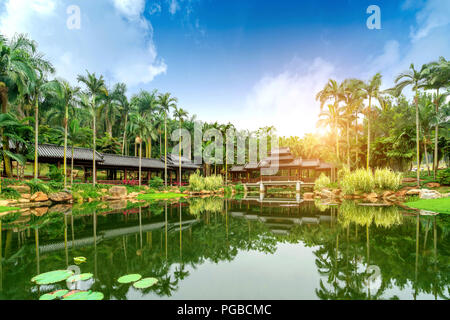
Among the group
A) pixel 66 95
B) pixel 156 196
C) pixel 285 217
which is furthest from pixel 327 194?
pixel 66 95

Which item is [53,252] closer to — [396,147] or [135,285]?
[135,285]

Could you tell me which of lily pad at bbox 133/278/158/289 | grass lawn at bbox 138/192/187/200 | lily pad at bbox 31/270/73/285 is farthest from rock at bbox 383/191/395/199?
lily pad at bbox 31/270/73/285

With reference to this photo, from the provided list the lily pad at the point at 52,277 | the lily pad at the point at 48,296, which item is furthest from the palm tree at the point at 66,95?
the lily pad at the point at 48,296

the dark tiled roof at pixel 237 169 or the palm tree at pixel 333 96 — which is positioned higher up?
the palm tree at pixel 333 96

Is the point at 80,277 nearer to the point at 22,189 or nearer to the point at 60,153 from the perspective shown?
the point at 22,189

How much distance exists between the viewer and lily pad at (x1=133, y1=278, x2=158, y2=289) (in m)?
3.36

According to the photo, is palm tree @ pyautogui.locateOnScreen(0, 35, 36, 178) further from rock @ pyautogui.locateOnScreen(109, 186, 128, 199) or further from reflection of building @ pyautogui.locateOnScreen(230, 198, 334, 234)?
reflection of building @ pyautogui.locateOnScreen(230, 198, 334, 234)

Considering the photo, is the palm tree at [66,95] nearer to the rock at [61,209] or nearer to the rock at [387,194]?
the rock at [61,209]

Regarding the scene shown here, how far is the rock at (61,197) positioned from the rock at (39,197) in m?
0.38

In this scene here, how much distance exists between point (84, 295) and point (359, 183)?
1912 cm

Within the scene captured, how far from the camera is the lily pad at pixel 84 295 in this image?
9.68 ft

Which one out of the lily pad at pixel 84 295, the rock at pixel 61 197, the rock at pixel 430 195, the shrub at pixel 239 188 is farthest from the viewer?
the shrub at pixel 239 188

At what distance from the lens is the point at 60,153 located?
74.9 feet
